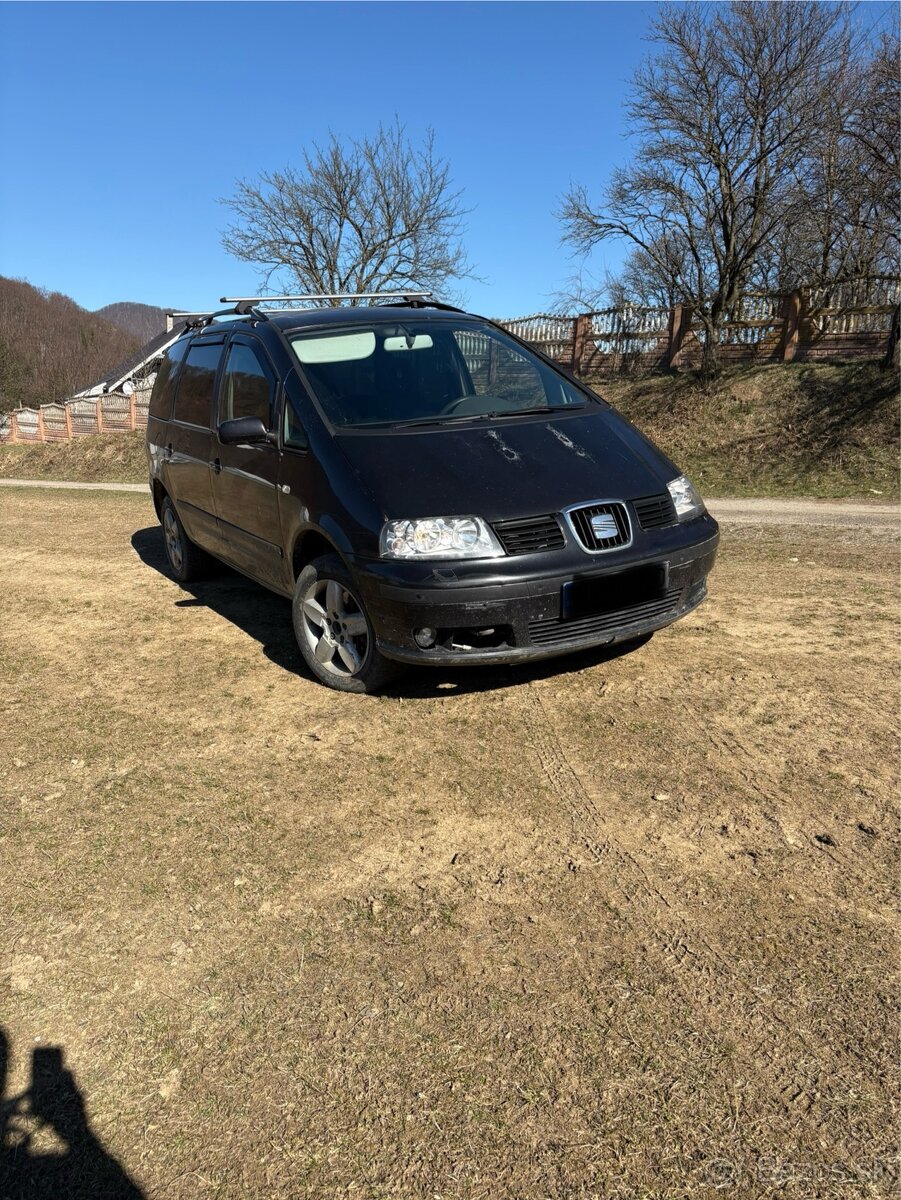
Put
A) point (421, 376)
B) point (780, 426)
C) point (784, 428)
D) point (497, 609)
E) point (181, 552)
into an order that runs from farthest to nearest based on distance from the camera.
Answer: point (780, 426) < point (784, 428) < point (181, 552) < point (421, 376) < point (497, 609)

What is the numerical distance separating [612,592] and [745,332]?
19.1m

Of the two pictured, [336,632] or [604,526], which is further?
[336,632]

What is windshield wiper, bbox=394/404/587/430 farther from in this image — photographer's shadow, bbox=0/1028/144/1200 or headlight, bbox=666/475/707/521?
photographer's shadow, bbox=0/1028/144/1200

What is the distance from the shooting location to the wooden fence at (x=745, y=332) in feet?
62.8

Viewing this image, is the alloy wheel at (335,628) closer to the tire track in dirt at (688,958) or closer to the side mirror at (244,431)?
the side mirror at (244,431)

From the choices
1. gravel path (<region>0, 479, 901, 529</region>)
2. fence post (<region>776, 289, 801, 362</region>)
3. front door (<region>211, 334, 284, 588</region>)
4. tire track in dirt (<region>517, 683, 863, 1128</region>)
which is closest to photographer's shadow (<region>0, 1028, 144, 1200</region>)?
tire track in dirt (<region>517, 683, 863, 1128</region>)

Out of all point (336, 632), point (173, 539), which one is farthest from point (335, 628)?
point (173, 539)

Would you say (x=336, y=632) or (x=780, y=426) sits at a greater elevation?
(x=780, y=426)

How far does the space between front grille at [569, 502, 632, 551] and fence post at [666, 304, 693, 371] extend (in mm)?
20092

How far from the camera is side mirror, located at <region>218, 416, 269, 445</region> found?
14.9ft

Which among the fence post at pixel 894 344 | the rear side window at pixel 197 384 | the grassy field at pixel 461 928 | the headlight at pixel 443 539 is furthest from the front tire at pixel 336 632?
the fence post at pixel 894 344

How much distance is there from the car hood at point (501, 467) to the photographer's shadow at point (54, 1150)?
2388 mm

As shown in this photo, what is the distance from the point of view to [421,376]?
15.8ft

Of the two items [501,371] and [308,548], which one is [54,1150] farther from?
[501,371]
